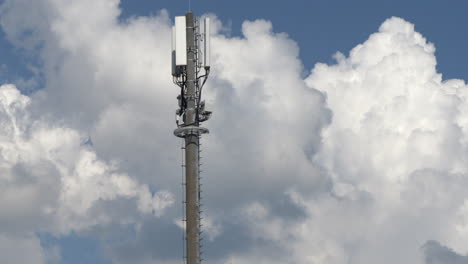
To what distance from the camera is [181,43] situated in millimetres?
111125

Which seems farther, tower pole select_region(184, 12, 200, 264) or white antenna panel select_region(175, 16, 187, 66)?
white antenna panel select_region(175, 16, 187, 66)

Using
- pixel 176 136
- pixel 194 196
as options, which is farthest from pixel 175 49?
pixel 194 196

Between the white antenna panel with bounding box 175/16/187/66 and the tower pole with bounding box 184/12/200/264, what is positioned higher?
the white antenna panel with bounding box 175/16/187/66

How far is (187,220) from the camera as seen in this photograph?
106m

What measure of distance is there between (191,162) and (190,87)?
29.6ft

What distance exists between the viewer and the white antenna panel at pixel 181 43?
111m

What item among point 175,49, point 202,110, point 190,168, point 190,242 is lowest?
point 190,242

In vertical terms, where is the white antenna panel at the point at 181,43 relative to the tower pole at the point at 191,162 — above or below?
above

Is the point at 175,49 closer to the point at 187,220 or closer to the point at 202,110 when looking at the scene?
the point at 202,110

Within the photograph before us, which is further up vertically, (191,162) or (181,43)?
(181,43)

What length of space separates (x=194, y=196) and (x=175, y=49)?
1766cm

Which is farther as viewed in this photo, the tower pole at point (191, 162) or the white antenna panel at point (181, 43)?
the white antenna panel at point (181, 43)

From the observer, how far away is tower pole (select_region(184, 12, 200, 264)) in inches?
4171

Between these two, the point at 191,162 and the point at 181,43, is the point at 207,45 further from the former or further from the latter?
the point at 191,162
